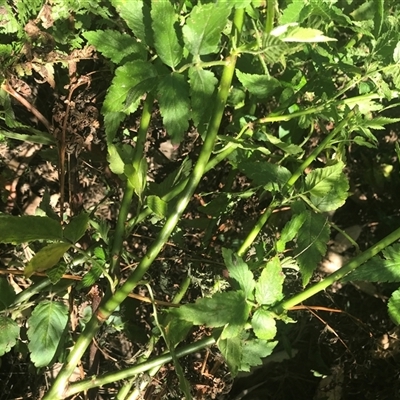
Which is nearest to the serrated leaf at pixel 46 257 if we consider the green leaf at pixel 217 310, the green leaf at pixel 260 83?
the green leaf at pixel 217 310

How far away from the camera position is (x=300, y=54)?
1215 mm

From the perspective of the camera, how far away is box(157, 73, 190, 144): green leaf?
3.01ft

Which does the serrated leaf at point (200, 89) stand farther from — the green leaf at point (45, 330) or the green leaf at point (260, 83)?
the green leaf at point (45, 330)

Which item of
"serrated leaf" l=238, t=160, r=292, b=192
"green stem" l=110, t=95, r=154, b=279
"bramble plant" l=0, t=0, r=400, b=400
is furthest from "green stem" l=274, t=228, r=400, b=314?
"green stem" l=110, t=95, r=154, b=279

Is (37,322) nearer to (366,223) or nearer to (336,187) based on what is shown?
(336,187)

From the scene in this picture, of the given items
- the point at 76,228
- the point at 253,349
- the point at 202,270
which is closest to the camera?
the point at 76,228

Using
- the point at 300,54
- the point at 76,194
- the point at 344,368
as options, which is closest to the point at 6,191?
the point at 76,194

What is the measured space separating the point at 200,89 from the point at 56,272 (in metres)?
0.43

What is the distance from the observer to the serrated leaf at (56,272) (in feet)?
3.22

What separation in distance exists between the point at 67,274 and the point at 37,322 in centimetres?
14

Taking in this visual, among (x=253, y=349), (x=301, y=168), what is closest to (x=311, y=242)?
(x=301, y=168)

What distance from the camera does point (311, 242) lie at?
3.46 feet

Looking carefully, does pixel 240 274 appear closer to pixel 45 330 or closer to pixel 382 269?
pixel 382 269

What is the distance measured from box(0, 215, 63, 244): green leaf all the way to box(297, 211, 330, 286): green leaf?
1.52 feet
